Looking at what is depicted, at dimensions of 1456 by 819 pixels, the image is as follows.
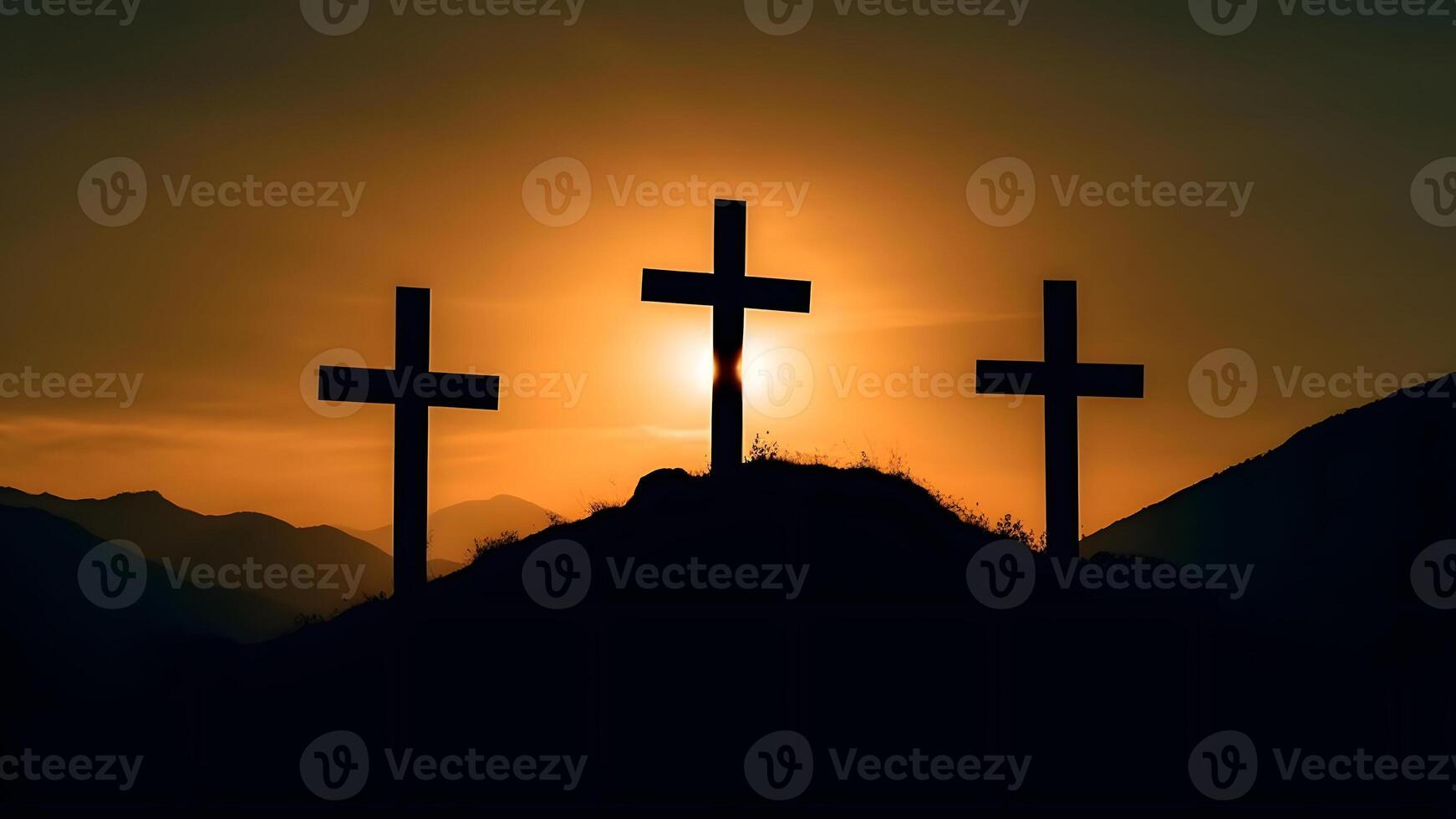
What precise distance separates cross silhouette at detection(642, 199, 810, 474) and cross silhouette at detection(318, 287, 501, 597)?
2.83 m

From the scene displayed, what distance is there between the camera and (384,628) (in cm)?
1705

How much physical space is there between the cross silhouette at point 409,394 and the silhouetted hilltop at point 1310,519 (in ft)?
38.9

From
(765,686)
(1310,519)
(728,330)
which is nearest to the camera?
(765,686)

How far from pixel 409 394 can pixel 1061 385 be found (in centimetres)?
884

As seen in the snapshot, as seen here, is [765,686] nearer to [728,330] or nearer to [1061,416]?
[728,330]

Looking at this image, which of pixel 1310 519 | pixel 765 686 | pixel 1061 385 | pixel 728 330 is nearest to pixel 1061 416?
pixel 1061 385

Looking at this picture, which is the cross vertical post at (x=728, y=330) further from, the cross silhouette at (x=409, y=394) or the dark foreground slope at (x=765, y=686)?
the cross silhouette at (x=409, y=394)

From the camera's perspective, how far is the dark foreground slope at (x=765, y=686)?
13.8m

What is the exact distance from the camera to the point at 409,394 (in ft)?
54.7

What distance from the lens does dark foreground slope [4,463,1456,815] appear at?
1376 centimetres

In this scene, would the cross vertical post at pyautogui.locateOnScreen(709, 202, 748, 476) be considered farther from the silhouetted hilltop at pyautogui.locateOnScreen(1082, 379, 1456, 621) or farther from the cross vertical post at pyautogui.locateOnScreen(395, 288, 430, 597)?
the silhouetted hilltop at pyautogui.locateOnScreen(1082, 379, 1456, 621)

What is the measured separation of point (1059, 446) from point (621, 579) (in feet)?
21.3

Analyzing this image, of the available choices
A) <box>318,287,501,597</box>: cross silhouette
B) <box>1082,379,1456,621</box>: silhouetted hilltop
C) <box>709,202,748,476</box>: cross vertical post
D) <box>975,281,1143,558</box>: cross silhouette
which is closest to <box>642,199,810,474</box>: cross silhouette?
<box>709,202,748,476</box>: cross vertical post

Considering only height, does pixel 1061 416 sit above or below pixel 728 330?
below
